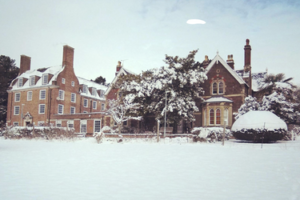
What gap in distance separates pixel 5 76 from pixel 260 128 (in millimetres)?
44960

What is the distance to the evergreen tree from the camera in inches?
1859

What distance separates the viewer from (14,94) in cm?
4716

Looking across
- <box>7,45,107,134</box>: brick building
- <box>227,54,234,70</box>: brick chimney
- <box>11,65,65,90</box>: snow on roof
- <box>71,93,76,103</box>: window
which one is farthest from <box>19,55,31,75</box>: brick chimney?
<box>227,54,234,70</box>: brick chimney

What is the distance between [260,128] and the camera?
20531 mm

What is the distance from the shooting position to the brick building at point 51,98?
4097 cm

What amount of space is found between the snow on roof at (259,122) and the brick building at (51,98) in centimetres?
2234

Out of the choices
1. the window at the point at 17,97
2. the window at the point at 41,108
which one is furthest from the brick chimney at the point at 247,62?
the window at the point at 17,97

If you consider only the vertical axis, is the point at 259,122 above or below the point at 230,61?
below

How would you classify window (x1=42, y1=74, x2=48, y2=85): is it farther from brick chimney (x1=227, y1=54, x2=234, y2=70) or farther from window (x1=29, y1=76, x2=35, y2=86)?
brick chimney (x1=227, y1=54, x2=234, y2=70)

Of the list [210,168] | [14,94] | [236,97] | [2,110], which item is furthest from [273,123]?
[2,110]

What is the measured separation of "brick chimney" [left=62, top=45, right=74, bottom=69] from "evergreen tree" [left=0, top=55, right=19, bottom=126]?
10.7 m

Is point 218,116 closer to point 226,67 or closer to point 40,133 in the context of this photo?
point 226,67

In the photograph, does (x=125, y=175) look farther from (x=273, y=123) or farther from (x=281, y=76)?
(x=281, y=76)

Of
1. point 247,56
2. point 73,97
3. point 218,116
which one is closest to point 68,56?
point 73,97
